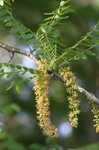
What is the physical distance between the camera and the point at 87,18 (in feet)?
25.4

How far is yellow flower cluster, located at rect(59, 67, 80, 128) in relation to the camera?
1.76 m

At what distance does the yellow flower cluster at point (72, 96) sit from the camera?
5.79ft

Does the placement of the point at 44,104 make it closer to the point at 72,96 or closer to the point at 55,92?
the point at 72,96

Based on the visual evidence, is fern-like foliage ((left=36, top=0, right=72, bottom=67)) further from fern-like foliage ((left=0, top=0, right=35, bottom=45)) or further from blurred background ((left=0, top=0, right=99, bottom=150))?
blurred background ((left=0, top=0, right=99, bottom=150))

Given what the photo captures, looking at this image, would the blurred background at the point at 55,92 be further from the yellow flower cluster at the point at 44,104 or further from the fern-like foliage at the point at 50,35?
the yellow flower cluster at the point at 44,104

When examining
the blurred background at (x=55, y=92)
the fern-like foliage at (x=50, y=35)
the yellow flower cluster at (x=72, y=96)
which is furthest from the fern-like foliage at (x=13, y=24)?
the blurred background at (x=55, y=92)

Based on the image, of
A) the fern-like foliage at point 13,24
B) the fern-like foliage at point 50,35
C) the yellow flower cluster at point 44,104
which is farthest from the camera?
the fern-like foliage at point 13,24

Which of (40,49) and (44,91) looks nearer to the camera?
(44,91)

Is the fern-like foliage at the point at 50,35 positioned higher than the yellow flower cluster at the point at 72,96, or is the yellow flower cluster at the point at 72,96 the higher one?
the fern-like foliage at the point at 50,35

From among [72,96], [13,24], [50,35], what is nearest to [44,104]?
[72,96]

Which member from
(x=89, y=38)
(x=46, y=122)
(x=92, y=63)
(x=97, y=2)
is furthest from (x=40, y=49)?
(x=92, y=63)

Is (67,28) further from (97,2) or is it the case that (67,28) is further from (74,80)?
(74,80)

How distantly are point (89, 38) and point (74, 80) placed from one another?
0.21 meters

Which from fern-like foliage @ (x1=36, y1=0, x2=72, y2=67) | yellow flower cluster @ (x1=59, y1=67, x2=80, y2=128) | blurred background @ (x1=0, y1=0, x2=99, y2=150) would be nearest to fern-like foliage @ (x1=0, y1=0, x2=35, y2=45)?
fern-like foliage @ (x1=36, y1=0, x2=72, y2=67)
